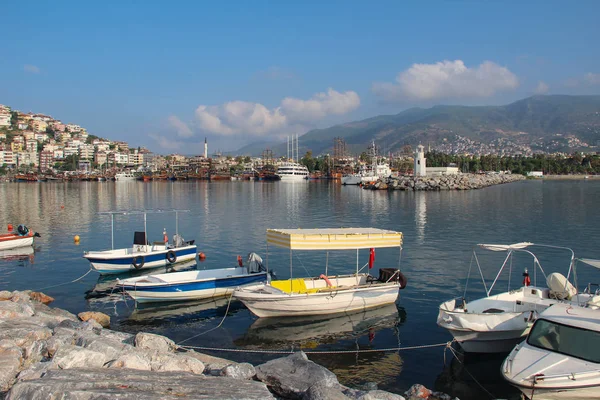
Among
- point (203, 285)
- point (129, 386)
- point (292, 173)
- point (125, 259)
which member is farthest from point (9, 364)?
point (292, 173)

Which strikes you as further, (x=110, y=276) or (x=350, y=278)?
(x=110, y=276)

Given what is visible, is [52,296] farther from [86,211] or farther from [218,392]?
[86,211]

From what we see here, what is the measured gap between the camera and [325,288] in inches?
754

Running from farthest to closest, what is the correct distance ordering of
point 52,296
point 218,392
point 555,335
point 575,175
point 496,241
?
1. point 575,175
2. point 496,241
3. point 52,296
4. point 555,335
5. point 218,392

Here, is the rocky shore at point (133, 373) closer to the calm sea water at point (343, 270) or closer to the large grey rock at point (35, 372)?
the large grey rock at point (35, 372)

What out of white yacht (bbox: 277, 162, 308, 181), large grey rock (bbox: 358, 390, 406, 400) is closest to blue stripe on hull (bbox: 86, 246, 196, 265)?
large grey rock (bbox: 358, 390, 406, 400)

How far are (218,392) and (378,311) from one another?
454 inches

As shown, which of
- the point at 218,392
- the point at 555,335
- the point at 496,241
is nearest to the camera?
the point at 218,392

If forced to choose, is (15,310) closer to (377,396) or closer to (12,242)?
(377,396)

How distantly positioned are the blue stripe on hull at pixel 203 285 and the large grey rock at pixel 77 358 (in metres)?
9.57

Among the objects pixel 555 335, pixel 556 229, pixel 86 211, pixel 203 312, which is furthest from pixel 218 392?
pixel 86 211

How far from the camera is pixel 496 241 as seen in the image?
35531 mm

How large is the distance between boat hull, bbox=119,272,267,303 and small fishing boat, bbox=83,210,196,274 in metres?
5.62

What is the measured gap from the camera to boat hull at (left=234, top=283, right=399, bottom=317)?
17.4m
